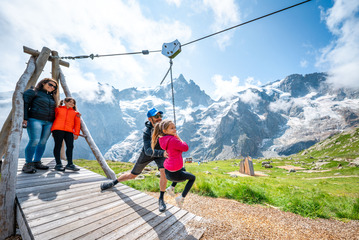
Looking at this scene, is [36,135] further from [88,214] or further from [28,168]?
[88,214]

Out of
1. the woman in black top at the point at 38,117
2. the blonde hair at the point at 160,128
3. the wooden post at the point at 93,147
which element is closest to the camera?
the blonde hair at the point at 160,128

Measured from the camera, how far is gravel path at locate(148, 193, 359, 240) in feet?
12.6

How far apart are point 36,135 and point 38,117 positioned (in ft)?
1.91

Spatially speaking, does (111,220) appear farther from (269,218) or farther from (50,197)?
(269,218)

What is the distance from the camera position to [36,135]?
5238mm

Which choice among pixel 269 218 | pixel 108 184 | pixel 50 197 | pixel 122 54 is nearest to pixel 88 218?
pixel 50 197

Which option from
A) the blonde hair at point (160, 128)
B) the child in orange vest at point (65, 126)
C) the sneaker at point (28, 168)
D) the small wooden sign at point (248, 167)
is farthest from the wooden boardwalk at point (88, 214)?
the small wooden sign at point (248, 167)

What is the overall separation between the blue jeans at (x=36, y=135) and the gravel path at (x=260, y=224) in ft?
18.0

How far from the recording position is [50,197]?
384 centimetres

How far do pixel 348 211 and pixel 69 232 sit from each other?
27.0 ft

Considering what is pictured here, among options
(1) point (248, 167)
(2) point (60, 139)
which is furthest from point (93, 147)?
(1) point (248, 167)

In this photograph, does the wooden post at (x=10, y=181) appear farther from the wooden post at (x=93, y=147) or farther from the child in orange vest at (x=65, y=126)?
the wooden post at (x=93, y=147)

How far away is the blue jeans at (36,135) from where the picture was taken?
519cm

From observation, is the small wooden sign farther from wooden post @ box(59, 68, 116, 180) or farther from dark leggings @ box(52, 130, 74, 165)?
dark leggings @ box(52, 130, 74, 165)
